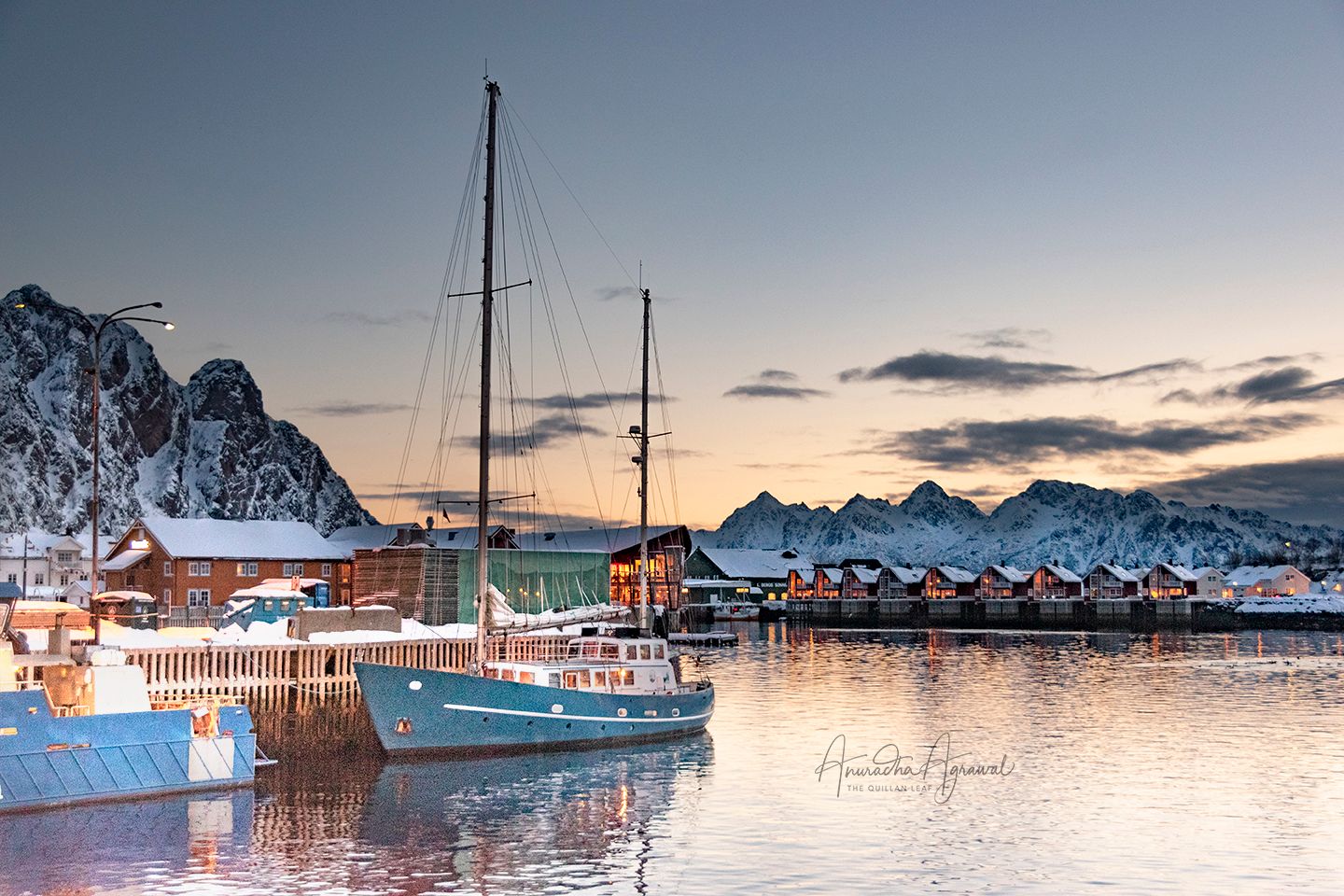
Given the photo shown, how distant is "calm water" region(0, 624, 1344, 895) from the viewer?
24656 millimetres

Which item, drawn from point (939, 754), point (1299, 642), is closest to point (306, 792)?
point (939, 754)

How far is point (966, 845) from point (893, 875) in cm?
351

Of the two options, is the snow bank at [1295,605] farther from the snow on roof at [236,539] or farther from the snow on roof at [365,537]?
the snow on roof at [236,539]

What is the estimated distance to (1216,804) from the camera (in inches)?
1307

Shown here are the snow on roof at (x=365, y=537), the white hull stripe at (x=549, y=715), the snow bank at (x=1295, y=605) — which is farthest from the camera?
the snow bank at (x=1295, y=605)

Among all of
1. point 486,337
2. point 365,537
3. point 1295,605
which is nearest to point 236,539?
point 365,537

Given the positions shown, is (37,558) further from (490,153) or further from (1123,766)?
(1123,766)

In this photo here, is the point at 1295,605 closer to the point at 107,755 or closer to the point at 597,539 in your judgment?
the point at 597,539

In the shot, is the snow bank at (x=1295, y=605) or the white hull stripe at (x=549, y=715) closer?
the white hull stripe at (x=549, y=715)

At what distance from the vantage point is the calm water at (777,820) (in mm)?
24656

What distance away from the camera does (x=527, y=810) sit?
31625 mm

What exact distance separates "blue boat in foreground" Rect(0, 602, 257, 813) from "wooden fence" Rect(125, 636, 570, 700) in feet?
61.9

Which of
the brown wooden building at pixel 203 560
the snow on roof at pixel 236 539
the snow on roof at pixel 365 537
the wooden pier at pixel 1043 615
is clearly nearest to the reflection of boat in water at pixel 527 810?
the brown wooden building at pixel 203 560
